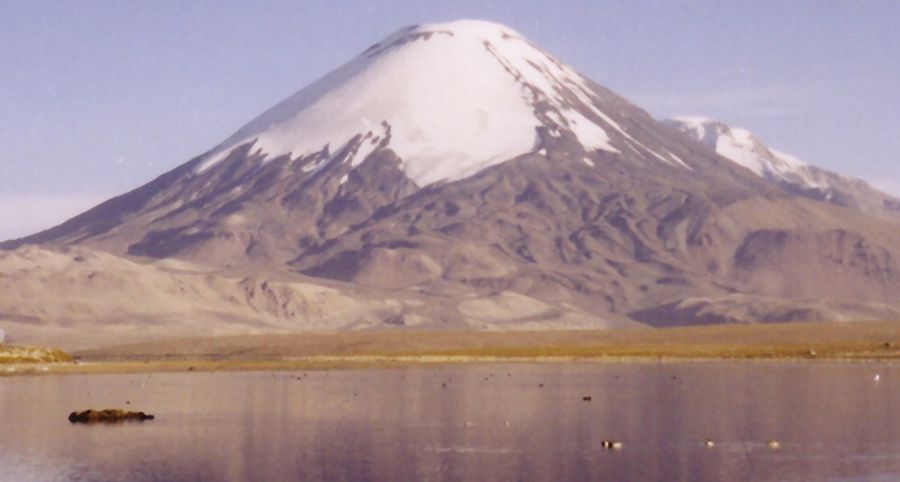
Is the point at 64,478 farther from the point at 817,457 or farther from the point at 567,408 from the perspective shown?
the point at 567,408

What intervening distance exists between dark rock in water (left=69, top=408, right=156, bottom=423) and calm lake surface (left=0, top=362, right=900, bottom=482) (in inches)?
29.2

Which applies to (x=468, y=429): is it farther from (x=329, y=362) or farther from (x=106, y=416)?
(x=329, y=362)

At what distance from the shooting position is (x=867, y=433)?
4225 centimetres

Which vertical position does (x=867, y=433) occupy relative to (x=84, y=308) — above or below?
below

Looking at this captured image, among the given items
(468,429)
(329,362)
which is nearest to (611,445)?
(468,429)

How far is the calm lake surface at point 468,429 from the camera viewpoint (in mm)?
35688

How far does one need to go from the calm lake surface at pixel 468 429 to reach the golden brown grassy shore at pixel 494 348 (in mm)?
20747

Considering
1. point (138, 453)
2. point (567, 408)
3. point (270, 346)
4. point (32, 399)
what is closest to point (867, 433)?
point (567, 408)

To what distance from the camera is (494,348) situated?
10800 centimetres

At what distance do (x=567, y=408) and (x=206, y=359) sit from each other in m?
55.1

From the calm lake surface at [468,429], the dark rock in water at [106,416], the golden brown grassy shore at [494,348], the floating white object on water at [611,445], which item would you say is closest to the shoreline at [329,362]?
the golden brown grassy shore at [494,348]

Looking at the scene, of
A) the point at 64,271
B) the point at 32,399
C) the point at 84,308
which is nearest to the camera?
the point at 32,399

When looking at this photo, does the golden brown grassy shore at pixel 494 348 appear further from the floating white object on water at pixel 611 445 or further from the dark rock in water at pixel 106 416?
the floating white object on water at pixel 611 445

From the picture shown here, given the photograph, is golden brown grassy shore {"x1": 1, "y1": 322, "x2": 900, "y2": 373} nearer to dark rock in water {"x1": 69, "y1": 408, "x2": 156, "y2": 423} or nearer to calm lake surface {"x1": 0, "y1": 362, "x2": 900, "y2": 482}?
calm lake surface {"x1": 0, "y1": 362, "x2": 900, "y2": 482}
